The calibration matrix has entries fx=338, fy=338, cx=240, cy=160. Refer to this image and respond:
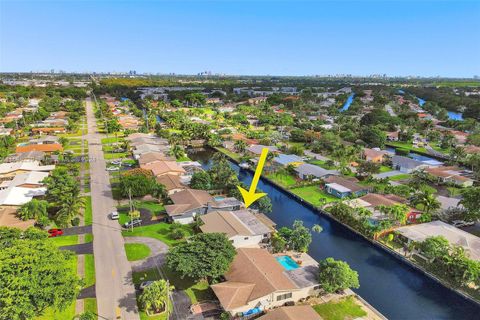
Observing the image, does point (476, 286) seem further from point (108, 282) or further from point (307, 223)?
point (108, 282)

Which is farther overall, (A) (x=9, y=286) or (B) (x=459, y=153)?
(B) (x=459, y=153)

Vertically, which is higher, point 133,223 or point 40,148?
point 40,148

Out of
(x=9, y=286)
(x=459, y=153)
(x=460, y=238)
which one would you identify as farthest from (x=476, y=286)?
(x=459, y=153)

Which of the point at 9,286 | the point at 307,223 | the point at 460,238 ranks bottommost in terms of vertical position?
the point at 307,223

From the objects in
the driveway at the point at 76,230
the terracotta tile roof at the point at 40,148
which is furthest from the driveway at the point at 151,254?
the terracotta tile roof at the point at 40,148

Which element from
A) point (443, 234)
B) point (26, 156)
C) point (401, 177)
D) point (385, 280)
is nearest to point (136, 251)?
point (385, 280)

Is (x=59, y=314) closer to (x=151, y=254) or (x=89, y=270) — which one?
(x=89, y=270)

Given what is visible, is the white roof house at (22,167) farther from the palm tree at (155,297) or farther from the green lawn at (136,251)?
the palm tree at (155,297)
